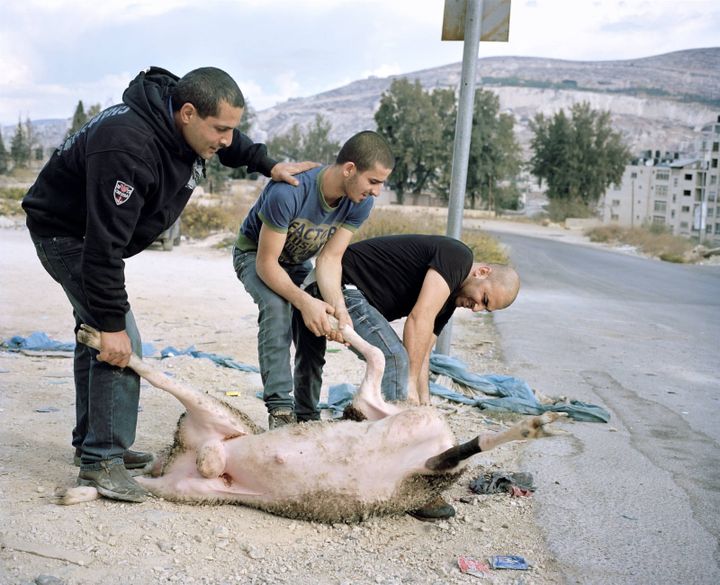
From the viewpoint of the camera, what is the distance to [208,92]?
358cm

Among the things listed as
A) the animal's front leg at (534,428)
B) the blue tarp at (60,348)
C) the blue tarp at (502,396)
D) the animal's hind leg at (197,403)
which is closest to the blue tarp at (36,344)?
the blue tarp at (60,348)

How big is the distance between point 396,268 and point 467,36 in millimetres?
2991

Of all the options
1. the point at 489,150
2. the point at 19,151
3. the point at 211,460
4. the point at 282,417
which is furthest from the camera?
the point at 489,150

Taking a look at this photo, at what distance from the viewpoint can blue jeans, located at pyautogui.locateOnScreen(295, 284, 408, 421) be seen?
14.4 ft

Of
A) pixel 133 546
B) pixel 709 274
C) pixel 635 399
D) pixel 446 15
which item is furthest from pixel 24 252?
pixel 709 274

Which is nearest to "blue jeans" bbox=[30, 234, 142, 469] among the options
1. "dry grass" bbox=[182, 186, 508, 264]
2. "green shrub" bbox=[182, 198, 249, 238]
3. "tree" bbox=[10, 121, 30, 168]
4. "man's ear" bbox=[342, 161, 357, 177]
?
"man's ear" bbox=[342, 161, 357, 177]

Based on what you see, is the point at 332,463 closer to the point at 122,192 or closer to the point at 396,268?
the point at 122,192

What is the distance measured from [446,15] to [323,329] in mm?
3760

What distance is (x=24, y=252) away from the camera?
15.4m

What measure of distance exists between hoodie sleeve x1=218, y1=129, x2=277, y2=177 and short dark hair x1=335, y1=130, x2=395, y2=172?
0.50 m

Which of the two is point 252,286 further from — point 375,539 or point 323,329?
point 375,539

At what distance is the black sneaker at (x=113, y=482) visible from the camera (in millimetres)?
3719

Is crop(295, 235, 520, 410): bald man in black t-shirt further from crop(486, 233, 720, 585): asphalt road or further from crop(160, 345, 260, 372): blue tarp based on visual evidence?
crop(160, 345, 260, 372): blue tarp

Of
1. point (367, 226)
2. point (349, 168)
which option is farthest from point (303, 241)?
point (367, 226)
